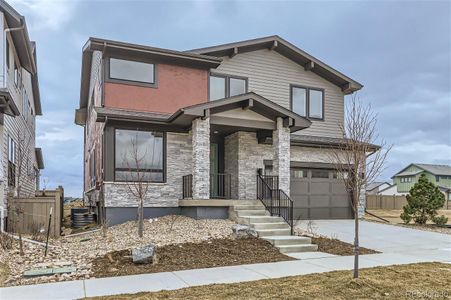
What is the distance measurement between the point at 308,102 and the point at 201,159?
7.36 m

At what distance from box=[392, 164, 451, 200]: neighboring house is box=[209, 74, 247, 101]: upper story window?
5209 centimetres

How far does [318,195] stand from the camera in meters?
16.7

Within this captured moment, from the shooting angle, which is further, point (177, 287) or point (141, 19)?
point (141, 19)

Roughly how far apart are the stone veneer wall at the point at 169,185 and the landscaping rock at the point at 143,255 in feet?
17.3

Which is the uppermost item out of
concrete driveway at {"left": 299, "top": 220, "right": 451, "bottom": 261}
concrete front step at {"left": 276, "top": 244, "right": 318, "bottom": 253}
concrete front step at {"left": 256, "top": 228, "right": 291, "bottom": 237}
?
concrete front step at {"left": 256, "top": 228, "right": 291, "bottom": 237}

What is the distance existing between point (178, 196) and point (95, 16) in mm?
7689

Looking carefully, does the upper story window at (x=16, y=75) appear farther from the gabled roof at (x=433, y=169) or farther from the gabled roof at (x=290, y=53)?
the gabled roof at (x=433, y=169)

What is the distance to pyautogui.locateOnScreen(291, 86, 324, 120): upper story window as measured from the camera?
17.8 metres

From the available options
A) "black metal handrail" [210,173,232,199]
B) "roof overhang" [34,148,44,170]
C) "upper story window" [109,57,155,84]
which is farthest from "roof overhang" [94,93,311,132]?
"roof overhang" [34,148,44,170]

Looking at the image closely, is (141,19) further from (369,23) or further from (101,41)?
(369,23)

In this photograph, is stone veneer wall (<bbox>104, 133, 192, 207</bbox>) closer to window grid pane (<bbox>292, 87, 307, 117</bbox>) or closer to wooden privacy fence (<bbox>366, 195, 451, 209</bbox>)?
window grid pane (<bbox>292, 87, 307, 117</bbox>)

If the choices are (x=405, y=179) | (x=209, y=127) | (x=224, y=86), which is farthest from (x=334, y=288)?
(x=405, y=179)

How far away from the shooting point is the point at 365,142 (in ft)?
24.7

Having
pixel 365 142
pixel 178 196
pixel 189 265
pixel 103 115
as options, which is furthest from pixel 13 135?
pixel 365 142
